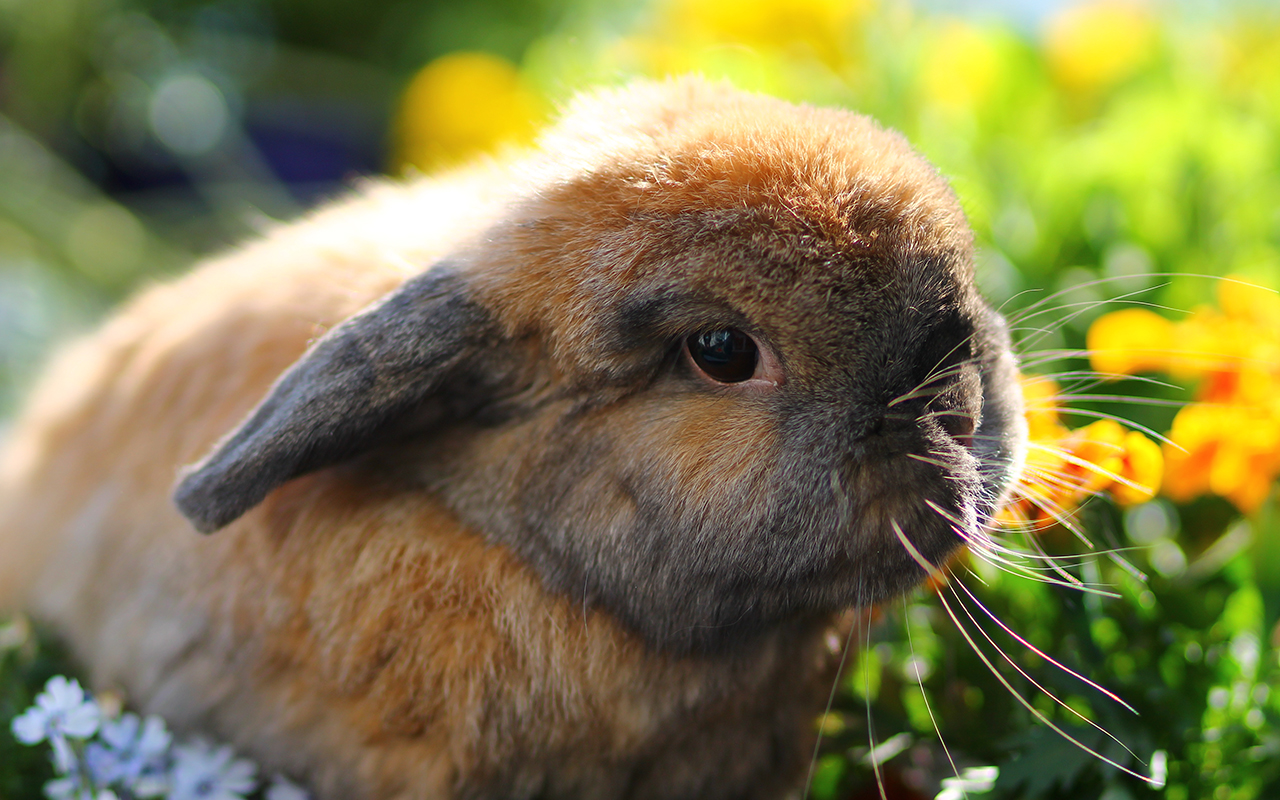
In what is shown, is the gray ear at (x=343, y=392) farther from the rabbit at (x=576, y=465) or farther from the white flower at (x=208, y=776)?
the white flower at (x=208, y=776)

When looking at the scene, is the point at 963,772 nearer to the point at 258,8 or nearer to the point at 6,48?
the point at 258,8

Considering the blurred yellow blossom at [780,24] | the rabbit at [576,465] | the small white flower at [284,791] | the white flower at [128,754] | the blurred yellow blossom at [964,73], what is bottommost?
the small white flower at [284,791]

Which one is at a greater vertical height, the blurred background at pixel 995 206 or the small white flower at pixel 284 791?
the blurred background at pixel 995 206

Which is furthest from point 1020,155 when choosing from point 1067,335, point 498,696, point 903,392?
point 498,696

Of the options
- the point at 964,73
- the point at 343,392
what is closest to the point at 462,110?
the point at 964,73

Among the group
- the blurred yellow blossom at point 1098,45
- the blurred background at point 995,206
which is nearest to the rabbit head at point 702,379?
the blurred background at point 995,206

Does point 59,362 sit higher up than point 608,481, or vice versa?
point 59,362

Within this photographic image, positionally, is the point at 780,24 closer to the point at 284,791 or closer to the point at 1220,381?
the point at 1220,381

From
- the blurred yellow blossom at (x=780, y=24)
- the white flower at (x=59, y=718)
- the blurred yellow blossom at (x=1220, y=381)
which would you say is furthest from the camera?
the blurred yellow blossom at (x=780, y=24)

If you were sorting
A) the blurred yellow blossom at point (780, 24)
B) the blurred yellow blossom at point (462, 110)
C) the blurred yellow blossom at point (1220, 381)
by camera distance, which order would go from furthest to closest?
the blurred yellow blossom at point (462, 110), the blurred yellow blossom at point (780, 24), the blurred yellow blossom at point (1220, 381)
